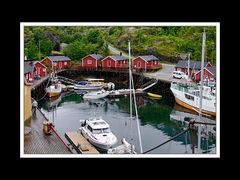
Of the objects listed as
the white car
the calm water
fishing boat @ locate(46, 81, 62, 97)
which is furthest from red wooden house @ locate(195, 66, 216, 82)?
fishing boat @ locate(46, 81, 62, 97)

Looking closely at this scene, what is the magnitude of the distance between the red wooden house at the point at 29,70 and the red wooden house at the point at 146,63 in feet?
3.44

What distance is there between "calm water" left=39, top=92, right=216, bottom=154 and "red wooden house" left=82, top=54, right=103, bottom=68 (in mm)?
329

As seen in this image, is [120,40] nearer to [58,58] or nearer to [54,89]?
[58,58]

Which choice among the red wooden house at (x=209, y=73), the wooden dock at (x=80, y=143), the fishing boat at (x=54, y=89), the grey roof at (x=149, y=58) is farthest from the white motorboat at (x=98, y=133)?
the red wooden house at (x=209, y=73)

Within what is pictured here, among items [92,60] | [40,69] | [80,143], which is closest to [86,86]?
[92,60]

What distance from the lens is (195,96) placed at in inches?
192

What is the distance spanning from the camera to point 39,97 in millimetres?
4824

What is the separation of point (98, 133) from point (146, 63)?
88 centimetres

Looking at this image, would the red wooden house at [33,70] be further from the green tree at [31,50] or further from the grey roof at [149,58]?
the grey roof at [149,58]

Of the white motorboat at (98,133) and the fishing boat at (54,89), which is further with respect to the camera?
the fishing boat at (54,89)

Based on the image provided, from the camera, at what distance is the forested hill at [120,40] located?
4562 millimetres

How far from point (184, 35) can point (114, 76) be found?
34.4 inches

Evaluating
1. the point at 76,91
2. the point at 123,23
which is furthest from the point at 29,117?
the point at 123,23

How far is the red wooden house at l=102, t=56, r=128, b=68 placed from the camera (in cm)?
490
